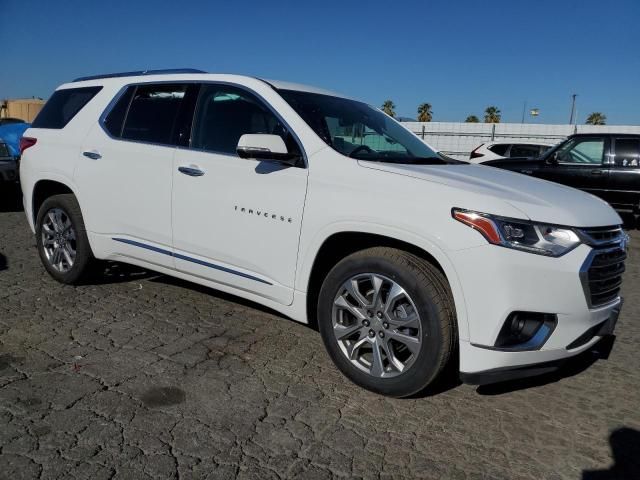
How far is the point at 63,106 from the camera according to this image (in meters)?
4.97

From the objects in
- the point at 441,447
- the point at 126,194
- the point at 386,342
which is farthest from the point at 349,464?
the point at 126,194

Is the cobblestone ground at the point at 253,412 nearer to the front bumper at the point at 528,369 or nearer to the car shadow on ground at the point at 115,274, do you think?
the front bumper at the point at 528,369

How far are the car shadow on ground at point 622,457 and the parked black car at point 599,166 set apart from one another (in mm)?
8041

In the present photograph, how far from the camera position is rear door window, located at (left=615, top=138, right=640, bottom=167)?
10.2 meters

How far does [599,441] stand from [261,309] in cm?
268


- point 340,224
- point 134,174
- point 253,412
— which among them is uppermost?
point 134,174

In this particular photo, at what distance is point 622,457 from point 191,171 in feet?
10.1

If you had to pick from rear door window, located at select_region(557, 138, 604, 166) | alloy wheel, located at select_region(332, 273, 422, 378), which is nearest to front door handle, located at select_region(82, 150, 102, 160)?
alloy wheel, located at select_region(332, 273, 422, 378)

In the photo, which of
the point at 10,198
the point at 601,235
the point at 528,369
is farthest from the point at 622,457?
the point at 10,198

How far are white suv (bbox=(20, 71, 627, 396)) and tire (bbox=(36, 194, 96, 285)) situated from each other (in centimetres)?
2

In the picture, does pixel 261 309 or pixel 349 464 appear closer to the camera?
pixel 349 464

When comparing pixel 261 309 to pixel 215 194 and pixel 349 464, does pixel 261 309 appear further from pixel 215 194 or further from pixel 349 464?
pixel 349 464

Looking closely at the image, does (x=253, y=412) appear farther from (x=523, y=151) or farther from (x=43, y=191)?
(x=523, y=151)

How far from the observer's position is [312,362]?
142 inches
